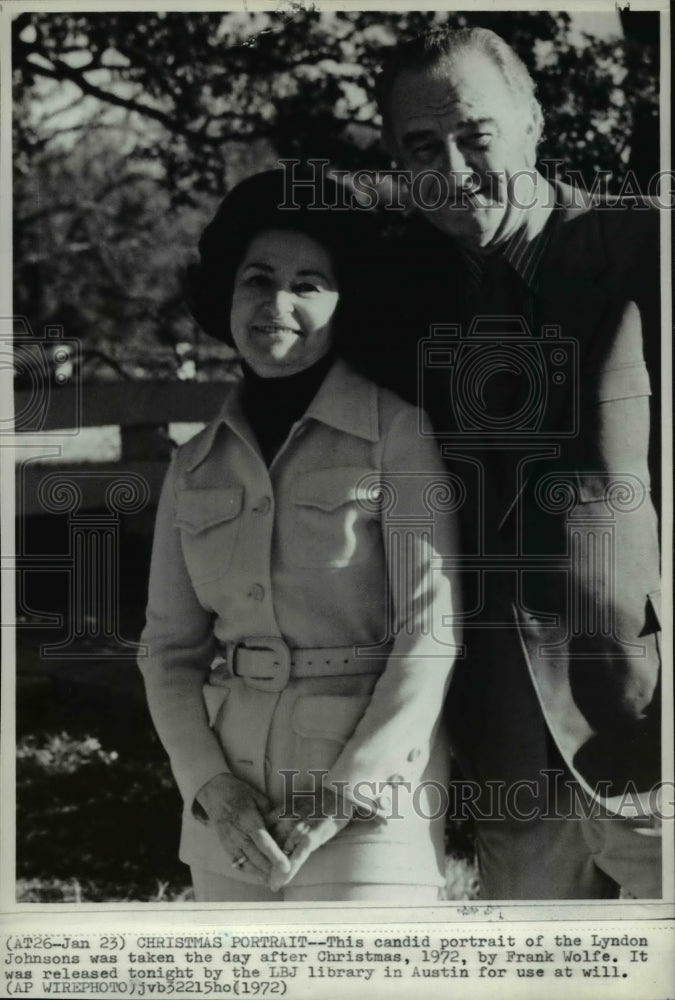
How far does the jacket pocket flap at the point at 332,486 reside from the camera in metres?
4.54

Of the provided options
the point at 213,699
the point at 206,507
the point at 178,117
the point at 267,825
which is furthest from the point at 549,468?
the point at 178,117

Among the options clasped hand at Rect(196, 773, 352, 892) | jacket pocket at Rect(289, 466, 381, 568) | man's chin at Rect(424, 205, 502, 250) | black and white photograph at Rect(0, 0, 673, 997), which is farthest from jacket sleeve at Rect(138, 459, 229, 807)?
man's chin at Rect(424, 205, 502, 250)

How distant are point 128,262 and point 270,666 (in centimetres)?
136

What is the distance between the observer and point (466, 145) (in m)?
4.57

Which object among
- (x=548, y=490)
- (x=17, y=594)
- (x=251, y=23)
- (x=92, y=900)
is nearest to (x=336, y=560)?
(x=548, y=490)

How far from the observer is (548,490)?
4609 millimetres

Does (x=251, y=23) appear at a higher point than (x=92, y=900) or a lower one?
higher

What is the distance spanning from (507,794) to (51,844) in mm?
1471

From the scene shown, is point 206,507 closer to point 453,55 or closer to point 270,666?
point 270,666

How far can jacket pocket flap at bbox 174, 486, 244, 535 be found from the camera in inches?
181

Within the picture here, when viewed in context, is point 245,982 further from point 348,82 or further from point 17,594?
point 348,82

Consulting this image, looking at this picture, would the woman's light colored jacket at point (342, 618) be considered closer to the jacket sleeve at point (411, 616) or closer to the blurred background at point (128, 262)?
the jacket sleeve at point (411, 616)
